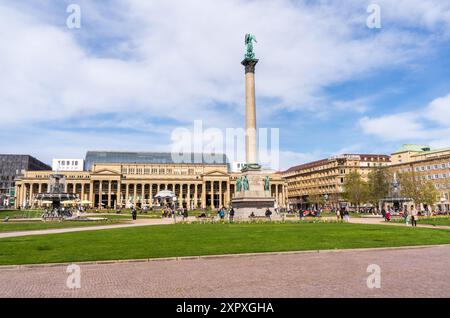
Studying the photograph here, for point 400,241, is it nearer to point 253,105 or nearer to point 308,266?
point 308,266

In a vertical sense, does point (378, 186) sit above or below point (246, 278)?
above

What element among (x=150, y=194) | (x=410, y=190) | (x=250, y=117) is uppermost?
(x=250, y=117)

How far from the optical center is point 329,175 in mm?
154375

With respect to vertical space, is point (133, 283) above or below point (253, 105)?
below

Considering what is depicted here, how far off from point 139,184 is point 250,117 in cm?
13822

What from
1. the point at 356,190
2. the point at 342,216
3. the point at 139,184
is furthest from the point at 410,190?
the point at 139,184

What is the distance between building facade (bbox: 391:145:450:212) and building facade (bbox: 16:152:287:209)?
61041mm

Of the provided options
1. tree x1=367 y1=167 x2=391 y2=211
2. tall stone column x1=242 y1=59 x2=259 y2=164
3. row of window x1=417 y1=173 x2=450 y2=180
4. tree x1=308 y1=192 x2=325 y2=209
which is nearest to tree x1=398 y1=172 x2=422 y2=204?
tree x1=367 y1=167 x2=391 y2=211

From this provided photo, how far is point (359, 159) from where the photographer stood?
154375 millimetres

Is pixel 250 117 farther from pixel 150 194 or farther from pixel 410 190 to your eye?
pixel 150 194

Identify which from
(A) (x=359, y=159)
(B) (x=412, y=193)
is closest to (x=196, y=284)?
(B) (x=412, y=193)

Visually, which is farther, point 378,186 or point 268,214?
point 378,186

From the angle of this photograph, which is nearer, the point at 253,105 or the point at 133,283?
the point at 133,283
